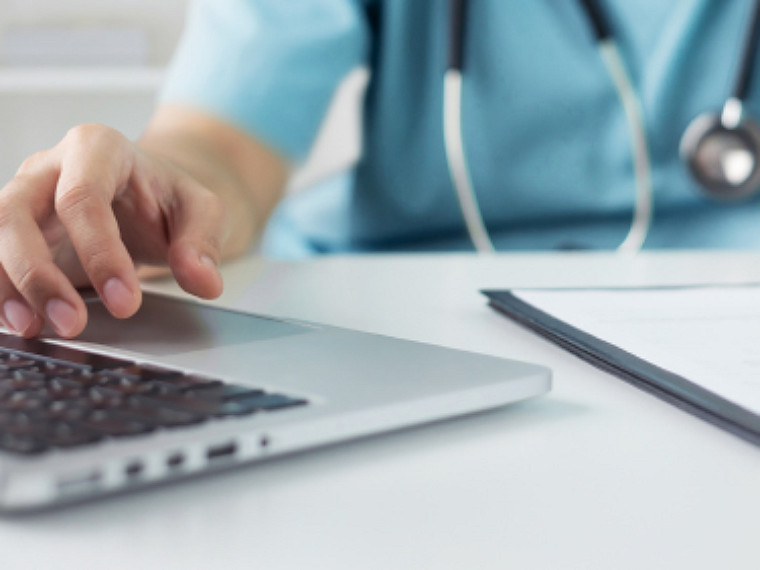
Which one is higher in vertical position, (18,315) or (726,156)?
(726,156)

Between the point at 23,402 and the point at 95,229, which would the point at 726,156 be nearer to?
the point at 95,229

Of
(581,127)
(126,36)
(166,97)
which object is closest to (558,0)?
(581,127)

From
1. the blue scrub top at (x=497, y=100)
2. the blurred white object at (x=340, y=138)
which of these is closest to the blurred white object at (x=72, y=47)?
the blurred white object at (x=340, y=138)

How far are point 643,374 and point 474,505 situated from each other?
120mm

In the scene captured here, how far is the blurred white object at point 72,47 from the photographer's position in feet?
5.70

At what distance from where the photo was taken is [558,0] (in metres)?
0.86

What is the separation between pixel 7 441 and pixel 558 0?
0.77 m

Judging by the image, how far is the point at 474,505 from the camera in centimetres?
22

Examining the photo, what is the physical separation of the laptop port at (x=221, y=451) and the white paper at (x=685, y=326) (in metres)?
0.16

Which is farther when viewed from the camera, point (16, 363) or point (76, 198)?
point (76, 198)

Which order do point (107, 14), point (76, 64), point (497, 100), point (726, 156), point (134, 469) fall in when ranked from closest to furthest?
point (134, 469), point (726, 156), point (497, 100), point (76, 64), point (107, 14)

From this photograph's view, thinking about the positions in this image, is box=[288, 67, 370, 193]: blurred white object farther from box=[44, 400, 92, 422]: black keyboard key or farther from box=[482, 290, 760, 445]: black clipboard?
box=[44, 400, 92, 422]: black keyboard key

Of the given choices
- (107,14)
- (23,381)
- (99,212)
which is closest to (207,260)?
(99,212)

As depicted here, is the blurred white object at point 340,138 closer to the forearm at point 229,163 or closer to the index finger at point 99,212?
the forearm at point 229,163
